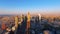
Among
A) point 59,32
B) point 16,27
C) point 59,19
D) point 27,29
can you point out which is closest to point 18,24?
point 16,27

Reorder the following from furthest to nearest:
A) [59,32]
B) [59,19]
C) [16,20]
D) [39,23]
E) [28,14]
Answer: [59,19]
[39,23]
[59,32]
[16,20]
[28,14]

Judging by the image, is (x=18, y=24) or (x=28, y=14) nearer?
(x=28, y=14)

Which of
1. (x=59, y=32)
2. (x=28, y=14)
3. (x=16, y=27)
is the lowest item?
(x=59, y=32)

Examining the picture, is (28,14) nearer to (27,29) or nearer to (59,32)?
(27,29)

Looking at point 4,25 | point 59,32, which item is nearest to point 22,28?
point 59,32

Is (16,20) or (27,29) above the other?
(16,20)

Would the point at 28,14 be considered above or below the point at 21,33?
above

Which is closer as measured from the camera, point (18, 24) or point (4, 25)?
point (18, 24)

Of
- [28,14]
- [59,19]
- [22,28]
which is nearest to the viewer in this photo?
[28,14]

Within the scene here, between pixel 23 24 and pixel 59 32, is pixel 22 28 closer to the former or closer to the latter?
pixel 23 24
